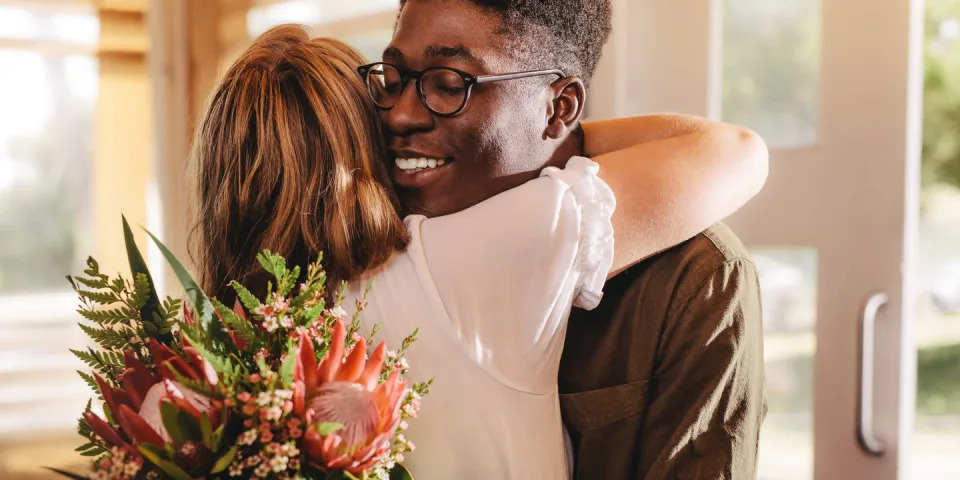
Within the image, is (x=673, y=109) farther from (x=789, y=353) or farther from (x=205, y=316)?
(x=205, y=316)

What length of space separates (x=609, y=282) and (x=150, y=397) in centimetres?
67

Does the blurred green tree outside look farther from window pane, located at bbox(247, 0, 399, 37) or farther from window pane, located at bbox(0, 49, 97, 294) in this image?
window pane, located at bbox(0, 49, 97, 294)

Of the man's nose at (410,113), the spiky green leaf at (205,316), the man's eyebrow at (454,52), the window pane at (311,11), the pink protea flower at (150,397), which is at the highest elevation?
the window pane at (311,11)

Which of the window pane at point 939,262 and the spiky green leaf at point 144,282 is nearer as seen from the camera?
the spiky green leaf at point 144,282

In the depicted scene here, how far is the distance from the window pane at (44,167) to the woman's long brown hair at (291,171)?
258 centimetres

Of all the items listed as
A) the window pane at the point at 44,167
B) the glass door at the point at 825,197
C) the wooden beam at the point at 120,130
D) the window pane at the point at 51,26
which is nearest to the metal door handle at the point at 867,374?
the glass door at the point at 825,197

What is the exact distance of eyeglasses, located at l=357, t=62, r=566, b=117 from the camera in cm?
112

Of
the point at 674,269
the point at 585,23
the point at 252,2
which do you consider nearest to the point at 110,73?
the point at 252,2

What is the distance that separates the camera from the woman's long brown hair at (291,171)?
3.48 ft

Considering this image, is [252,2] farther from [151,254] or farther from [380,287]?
[380,287]

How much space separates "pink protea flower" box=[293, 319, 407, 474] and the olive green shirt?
1.55 ft

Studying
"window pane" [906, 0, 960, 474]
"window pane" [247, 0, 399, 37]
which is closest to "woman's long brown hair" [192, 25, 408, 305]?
"window pane" [906, 0, 960, 474]

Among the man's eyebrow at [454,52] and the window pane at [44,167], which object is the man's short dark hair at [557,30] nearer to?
the man's eyebrow at [454,52]

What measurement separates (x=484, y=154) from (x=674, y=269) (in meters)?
0.30
